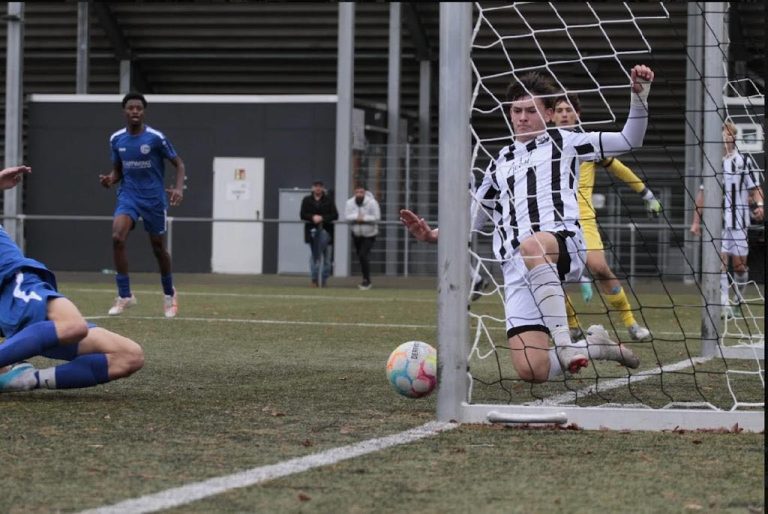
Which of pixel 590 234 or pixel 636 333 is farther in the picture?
pixel 636 333

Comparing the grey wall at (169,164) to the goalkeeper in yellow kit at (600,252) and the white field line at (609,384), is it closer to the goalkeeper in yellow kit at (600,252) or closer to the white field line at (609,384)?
the goalkeeper in yellow kit at (600,252)

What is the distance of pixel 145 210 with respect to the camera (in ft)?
40.7

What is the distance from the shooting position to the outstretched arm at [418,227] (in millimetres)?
6141

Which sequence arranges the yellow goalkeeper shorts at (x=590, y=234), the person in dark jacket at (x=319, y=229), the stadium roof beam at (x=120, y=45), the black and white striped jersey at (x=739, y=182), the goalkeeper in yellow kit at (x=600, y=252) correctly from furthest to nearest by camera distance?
1. the stadium roof beam at (x=120, y=45)
2. the person in dark jacket at (x=319, y=229)
3. the black and white striped jersey at (x=739, y=182)
4. the yellow goalkeeper shorts at (x=590, y=234)
5. the goalkeeper in yellow kit at (x=600, y=252)

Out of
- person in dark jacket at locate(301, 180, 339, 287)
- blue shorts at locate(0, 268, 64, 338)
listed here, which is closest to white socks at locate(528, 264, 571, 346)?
blue shorts at locate(0, 268, 64, 338)

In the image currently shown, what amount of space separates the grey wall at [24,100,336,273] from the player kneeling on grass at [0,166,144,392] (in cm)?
2072

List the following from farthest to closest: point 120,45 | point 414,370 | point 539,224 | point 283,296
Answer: point 120,45 → point 283,296 → point 539,224 → point 414,370

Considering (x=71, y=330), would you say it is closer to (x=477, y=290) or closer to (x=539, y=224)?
(x=539, y=224)

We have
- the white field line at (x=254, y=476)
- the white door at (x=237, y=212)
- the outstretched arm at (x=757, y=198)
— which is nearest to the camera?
the white field line at (x=254, y=476)

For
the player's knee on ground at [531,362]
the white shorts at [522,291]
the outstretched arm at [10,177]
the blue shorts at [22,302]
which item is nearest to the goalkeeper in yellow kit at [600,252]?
the white shorts at [522,291]

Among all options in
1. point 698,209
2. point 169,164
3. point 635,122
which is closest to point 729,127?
point 698,209

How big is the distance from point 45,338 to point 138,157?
6.67m

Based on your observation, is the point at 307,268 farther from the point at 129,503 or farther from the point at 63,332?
the point at 129,503

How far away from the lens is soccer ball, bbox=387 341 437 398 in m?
5.97
